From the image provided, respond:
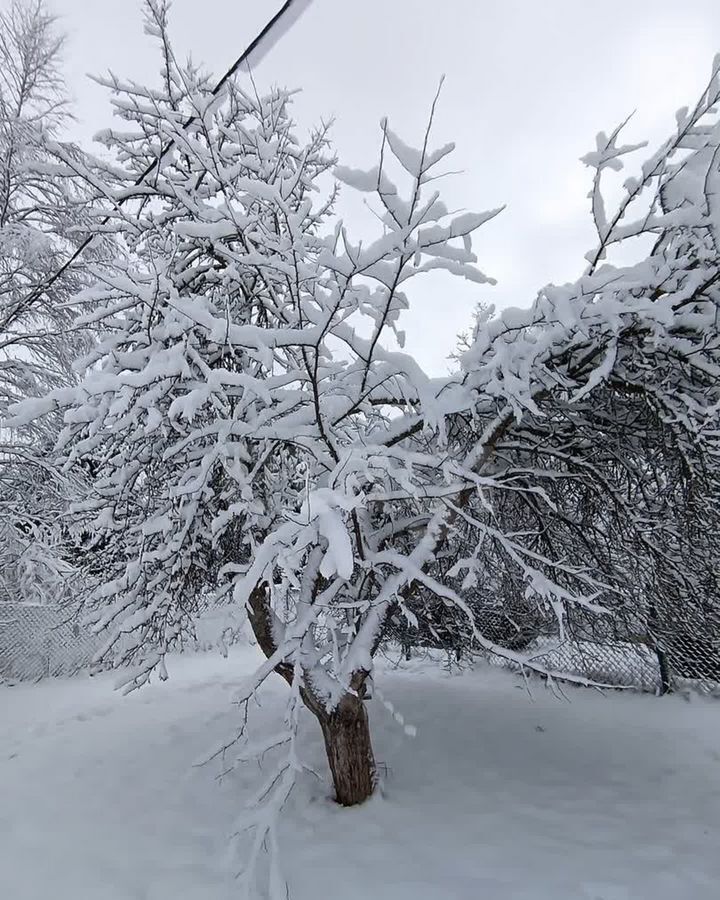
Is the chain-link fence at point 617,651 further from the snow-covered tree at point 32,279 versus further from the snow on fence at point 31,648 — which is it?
the snow on fence at point 31,648

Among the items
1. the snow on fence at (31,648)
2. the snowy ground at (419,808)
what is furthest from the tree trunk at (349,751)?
the snow on fence at (31,648)

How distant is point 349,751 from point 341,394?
93.3 inches

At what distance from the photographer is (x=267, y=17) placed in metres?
1.68

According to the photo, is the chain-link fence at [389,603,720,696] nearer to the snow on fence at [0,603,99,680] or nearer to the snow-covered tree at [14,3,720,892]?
the snow-covered tree at [14,3,720,892]

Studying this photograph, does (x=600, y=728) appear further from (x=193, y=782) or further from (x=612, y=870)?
(x=193, y=782)

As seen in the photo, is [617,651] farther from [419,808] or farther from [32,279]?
[32,279]

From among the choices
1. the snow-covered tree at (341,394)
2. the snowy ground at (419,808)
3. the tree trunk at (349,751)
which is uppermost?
the snow-covered tree at (341,394)

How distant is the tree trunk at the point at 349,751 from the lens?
11.8ft

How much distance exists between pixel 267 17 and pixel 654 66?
1.50 m

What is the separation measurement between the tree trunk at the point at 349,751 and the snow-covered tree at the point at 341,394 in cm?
2

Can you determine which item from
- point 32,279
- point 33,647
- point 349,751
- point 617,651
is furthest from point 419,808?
point 33,647

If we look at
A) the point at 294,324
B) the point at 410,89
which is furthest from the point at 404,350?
the point at 410,89

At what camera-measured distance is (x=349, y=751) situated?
143 inches

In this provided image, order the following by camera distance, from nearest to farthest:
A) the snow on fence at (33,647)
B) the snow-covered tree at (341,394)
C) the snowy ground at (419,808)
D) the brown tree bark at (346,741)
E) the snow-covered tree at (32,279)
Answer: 1. the snow-covered tree at (341,394)
2. the snowy ground at (419,808)
3. the brown tree bark at (346,741)
4. the snow-covered tree at (32,279)
5. the snow on fence at (33,647)
